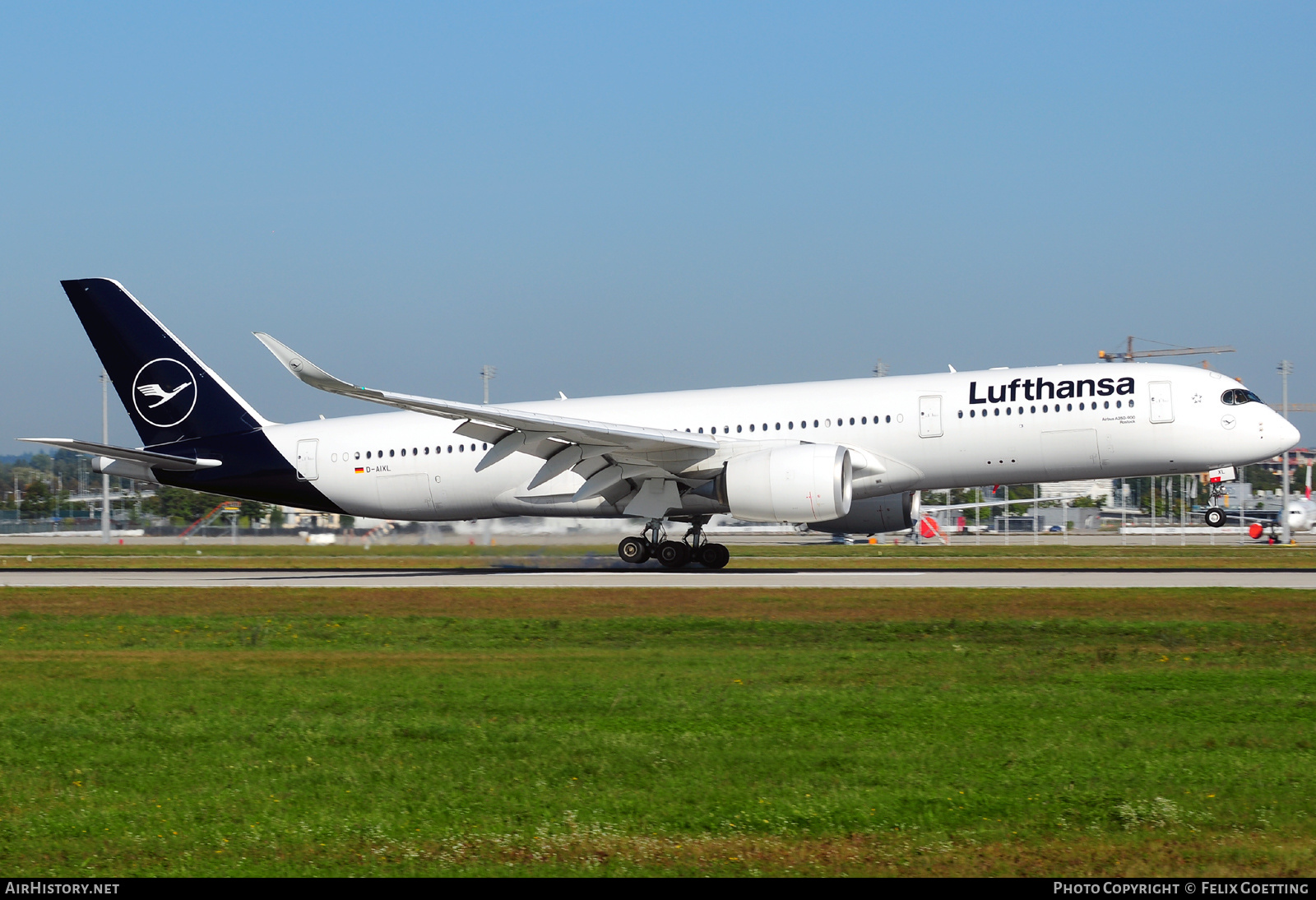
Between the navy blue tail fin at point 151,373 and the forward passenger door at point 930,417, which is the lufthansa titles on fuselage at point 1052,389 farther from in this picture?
the navy blue tail fin at point 151,373

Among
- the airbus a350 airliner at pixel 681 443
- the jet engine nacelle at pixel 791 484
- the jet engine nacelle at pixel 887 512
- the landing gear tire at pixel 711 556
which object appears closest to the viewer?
the jet engine nacelle at pixel 791 484

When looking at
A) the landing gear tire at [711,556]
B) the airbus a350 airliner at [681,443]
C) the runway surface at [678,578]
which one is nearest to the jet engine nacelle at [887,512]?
the airbus a350 airliner at [681,443]

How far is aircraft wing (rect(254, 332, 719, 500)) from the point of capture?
2577 centimetres

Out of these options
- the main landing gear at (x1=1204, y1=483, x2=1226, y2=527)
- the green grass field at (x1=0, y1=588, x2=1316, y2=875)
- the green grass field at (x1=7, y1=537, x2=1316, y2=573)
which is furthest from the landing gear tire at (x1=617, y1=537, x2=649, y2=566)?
the main landing gear at (x1=1204, y1=483, x2=1226, y2=527)

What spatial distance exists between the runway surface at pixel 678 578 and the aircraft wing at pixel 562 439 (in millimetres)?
2572

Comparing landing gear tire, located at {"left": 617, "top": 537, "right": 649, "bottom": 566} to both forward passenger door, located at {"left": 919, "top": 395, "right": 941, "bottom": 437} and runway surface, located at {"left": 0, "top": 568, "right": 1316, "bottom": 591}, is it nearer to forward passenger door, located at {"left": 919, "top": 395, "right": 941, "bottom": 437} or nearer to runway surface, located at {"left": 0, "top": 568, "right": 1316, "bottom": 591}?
runway surface, located at {"left": 0, "top": 568, "right": 1316, "bottom": 591}

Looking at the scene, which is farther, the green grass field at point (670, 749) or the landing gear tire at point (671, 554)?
the landing gear tire at point (671, 554)

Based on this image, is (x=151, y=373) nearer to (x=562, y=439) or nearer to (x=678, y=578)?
(x=562, y=439)

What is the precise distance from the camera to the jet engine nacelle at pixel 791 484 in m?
26.7

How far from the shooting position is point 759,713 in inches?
413

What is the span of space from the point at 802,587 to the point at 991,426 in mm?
6714
